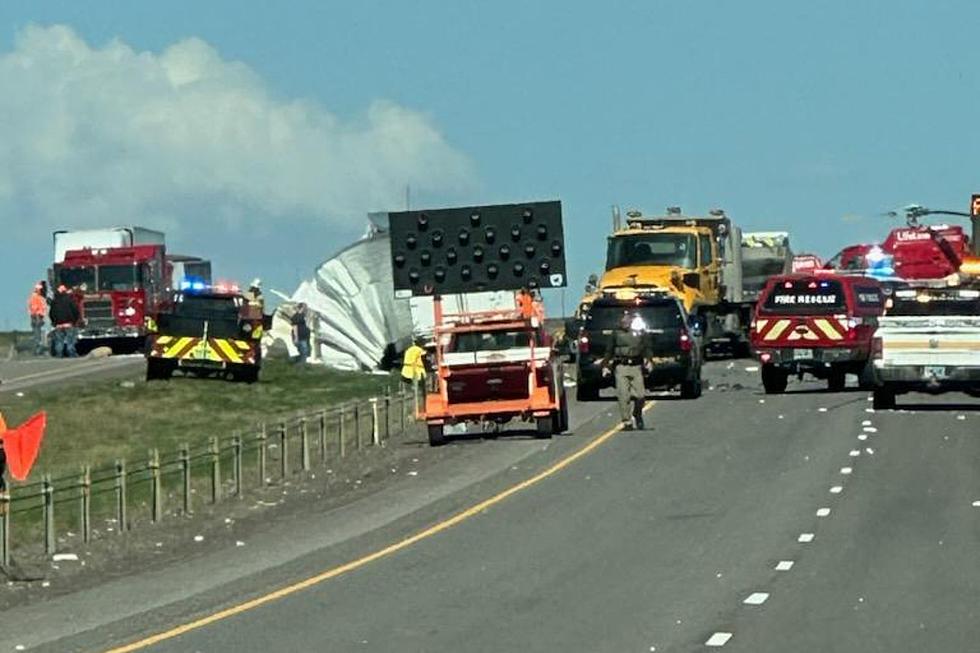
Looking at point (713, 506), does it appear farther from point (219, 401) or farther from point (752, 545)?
point (219, 401)

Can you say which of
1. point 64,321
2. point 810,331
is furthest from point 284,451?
point 64,321

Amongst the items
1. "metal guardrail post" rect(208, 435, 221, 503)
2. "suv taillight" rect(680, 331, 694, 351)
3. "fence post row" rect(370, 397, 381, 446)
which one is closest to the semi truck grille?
"suv taillight" rect(680, 331, 694, 351)

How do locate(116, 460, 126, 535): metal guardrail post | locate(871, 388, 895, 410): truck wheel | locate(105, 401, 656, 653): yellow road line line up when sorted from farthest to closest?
locate(871, 388, 895, 410): truck wheel
locate(116, 460, 126, 535): metal guardrail post
locate(105, 401, 656, 653): yellow road line

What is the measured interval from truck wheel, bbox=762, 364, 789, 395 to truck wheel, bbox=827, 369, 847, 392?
1.10 metres

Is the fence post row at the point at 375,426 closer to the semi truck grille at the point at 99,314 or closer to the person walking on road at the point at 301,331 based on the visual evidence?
the person walking on road at the point at 301,331

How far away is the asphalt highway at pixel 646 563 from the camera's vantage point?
17.3 m

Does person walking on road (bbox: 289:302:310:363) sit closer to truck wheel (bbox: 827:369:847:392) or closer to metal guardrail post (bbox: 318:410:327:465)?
truck wheel (bbox: 827:369:847:392)

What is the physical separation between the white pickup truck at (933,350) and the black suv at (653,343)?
5545 mm

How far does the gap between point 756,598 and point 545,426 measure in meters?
19.0

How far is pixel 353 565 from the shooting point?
22594 mm

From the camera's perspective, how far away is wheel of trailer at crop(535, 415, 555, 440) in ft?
125

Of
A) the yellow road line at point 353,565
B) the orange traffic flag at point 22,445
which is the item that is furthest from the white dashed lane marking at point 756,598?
the orange traffic flag at point 22,445

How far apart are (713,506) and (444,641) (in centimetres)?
1070

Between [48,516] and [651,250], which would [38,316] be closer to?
[651,250]
